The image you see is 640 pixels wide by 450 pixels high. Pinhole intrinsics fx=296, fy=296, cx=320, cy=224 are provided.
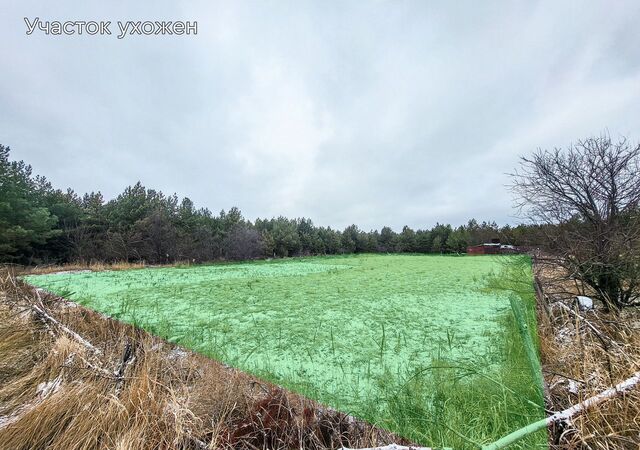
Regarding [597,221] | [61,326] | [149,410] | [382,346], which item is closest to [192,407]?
[149,410]

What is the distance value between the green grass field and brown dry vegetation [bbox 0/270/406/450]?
0.31 meters

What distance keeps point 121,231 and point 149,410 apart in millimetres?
19368

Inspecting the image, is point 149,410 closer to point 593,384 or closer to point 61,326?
point 61,326

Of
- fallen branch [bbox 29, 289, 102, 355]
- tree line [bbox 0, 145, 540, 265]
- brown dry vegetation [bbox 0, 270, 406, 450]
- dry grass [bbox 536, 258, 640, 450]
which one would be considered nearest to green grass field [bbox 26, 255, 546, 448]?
dry grass [bbox 536, 258, 640, 450]

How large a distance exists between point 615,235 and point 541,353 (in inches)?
66.2

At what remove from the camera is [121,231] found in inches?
683

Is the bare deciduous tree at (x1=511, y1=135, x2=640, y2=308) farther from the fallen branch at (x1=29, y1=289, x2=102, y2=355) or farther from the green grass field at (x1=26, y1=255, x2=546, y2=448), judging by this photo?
the fallen branch at (x1=29, y1=289, x2=102, y2=355)

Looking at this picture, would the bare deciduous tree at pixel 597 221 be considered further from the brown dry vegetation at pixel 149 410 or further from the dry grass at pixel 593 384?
the brown dry vegetation at pixel 149 410

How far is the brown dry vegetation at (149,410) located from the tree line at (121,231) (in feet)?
47.6

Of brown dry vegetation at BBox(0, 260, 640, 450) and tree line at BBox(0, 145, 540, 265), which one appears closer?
brown dry vegetation at BBox(0, 260, 640, 450)

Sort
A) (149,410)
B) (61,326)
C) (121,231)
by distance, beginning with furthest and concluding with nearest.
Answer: (121,231) → (61,326) → (149,410)

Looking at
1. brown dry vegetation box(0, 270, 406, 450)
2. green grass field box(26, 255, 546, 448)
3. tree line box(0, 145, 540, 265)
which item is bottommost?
green grass field box(26, 255, 546, 448)

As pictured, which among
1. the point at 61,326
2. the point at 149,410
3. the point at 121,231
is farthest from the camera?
the point at 121,231

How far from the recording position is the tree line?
42.5 ft
